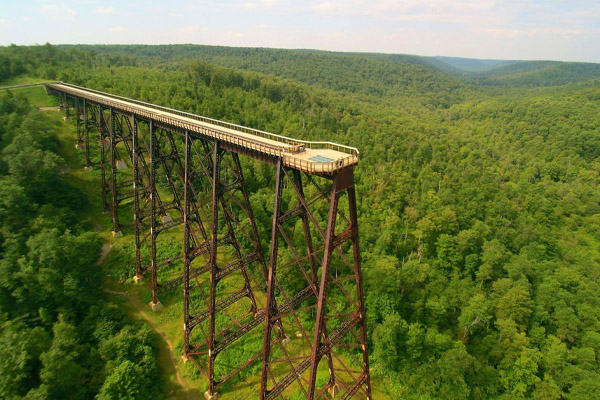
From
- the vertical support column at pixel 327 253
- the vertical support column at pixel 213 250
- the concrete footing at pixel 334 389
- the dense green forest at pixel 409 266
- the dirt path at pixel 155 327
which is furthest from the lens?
the dirt path at pixel 155 327

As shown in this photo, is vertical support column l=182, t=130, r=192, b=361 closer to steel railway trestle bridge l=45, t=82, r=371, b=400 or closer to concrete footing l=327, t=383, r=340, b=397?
steel railway trestle bridge l=45, t=82, r=371, b=400

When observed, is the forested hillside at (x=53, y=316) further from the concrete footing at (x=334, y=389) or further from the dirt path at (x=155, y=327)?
the concrete footing at (x=334, y=389)

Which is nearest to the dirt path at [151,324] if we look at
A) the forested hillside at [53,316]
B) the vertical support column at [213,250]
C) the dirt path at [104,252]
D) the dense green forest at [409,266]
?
the dirt path at [104,252]

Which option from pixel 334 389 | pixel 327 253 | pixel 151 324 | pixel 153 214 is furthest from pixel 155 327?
pixel 327 253

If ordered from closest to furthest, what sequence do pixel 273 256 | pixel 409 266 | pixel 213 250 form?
pixel 273 256 → pixel 213 250 → pixel 409 266

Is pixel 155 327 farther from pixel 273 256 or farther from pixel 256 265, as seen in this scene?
pixel 273 256

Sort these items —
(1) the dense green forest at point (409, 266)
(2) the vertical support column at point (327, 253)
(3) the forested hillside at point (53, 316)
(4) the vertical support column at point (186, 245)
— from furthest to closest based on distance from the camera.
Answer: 1. (1) the dense green forest at point (409, 266)
2. (4) the vertical support column at point (186, 245)
3. (3) the forested hillside at point (53, 316)
4. (2) the vertical support column at point (327, 253)

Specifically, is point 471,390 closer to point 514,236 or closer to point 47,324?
point 514,236

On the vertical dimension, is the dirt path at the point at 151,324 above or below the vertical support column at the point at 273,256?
below
